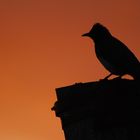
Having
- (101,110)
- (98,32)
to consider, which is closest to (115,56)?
(98,32)

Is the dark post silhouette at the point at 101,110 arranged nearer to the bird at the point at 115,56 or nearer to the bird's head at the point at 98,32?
the bird at the point at 115,56

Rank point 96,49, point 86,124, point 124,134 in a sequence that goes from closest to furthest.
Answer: point 124,134 → point 86,124 → point 96,49

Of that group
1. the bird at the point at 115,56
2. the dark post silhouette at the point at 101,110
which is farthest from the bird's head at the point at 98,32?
the dark post silhouette at the point at 101,110

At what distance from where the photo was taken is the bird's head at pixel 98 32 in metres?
5.24

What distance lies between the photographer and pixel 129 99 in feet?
9.31

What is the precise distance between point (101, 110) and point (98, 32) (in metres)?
2.77

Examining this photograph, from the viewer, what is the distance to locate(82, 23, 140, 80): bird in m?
4.52

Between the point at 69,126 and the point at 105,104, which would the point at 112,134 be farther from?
the point at 69,126

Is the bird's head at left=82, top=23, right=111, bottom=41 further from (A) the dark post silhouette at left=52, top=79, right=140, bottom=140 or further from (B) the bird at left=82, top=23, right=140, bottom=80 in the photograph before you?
(A) the dark post silhouette at left=52, top=79, right=140, bottom=140

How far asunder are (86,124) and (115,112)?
241mm

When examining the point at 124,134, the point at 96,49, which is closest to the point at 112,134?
the point at 124,134

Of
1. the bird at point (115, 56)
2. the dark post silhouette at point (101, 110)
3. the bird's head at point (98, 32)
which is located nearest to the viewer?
the dark post silhouette at point (101, 110)

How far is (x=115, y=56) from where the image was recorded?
467cm

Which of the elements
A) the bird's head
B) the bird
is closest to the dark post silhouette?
the bird
